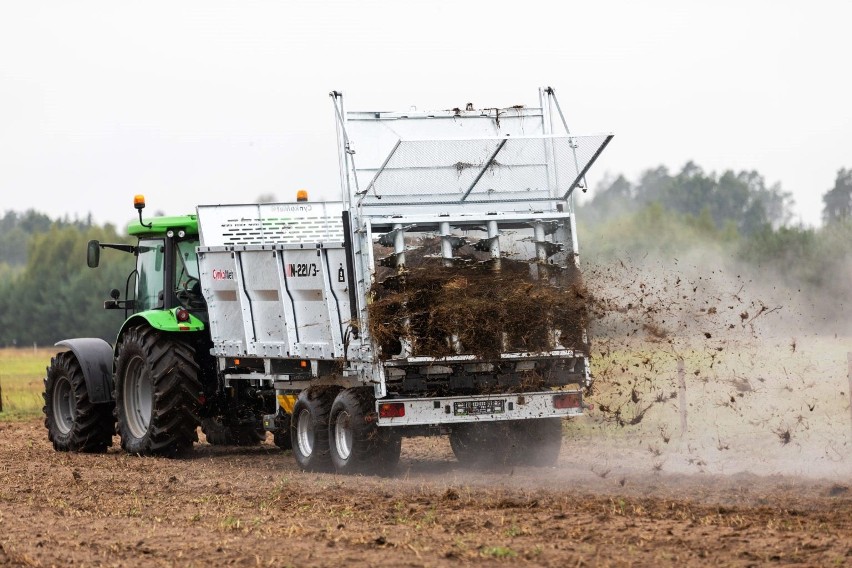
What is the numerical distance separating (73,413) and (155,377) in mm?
2350

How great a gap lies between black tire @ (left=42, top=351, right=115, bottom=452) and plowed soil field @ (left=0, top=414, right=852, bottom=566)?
2.46m

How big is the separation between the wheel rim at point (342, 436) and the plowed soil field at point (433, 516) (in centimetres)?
→ 46

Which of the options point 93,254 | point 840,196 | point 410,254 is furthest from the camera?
point 840,196

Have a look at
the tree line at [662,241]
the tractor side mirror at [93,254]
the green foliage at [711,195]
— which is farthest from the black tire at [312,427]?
the green foliage at [711,195]

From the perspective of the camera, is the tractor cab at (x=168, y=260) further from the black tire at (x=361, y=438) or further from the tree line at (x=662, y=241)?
the tree line at (x=662, y=241)

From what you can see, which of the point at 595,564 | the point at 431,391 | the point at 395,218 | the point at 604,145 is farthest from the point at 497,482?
the point at 595,564

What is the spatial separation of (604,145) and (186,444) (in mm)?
6090

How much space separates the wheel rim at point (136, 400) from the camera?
16.0 m

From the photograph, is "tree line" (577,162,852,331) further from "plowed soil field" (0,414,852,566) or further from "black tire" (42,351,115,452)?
"black tire" (42,351,115,452)

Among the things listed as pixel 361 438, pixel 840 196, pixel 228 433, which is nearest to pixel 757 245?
pixel 840 196

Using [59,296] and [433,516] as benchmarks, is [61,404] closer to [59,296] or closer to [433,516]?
[433,516]

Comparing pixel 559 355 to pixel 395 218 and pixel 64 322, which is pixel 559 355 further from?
pixel 64 322

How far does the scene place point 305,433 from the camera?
1375cm

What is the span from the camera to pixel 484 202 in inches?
543
